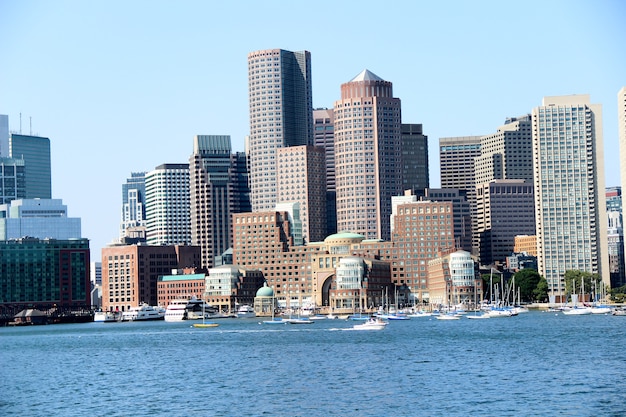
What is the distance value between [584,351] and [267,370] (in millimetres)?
41097

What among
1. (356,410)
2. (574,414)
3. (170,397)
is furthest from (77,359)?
(574,414)

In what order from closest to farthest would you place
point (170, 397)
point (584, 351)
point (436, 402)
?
1. point (436, 402)
2. point (170, 397)
3. point (584, 351)

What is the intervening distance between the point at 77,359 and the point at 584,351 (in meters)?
70.6

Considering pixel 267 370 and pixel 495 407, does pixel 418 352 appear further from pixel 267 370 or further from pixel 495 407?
pixel 495 407

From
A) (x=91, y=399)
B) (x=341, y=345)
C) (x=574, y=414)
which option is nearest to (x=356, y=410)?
(x=574, y=414)

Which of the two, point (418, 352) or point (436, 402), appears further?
point (418, 352)

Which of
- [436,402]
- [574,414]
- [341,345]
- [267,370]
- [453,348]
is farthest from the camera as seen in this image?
[341,345]

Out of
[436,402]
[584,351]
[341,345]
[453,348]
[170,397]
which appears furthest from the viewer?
[341,345]

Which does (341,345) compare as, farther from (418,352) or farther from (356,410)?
(356,410)

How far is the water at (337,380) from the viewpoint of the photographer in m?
104

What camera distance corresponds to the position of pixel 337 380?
12488 cm

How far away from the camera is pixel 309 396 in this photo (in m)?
112

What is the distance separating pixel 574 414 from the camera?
316ft

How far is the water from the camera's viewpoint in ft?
342
